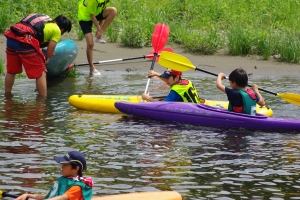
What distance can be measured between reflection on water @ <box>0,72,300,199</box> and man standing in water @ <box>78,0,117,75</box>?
6.24 feet

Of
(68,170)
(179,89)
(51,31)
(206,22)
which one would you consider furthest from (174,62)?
(206,22)

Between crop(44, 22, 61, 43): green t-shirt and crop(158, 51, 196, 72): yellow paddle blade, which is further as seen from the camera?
crop(44, 22, 61, 43): green t-shirt

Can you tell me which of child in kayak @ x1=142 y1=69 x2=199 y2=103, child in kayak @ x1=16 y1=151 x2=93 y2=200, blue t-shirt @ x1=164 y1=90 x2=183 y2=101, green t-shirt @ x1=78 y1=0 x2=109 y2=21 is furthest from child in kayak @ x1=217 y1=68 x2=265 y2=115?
green t-shirt @ x1=78 y1=0 x2=109 y2=21

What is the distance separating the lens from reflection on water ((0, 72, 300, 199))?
610cm

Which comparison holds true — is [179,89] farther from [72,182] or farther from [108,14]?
[72,182]

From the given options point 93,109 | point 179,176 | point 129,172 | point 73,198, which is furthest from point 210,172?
point 93,109

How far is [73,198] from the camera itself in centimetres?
490

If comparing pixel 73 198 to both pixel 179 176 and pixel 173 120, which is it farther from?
pixel 173 120

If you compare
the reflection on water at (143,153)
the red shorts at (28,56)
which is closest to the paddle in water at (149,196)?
the reflection on water at (143,153)

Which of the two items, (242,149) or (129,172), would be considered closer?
(129,172)

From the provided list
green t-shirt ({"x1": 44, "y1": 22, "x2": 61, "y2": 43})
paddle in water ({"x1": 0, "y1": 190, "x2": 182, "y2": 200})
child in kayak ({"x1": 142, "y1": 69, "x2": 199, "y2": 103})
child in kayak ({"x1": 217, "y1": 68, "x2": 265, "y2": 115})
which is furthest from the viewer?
green t-shirt ({"x1": 44, "y1": 22, "x2": 61, "y2": 43})

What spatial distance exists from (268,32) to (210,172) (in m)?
7.66

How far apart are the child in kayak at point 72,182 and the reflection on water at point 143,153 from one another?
33.8 inches

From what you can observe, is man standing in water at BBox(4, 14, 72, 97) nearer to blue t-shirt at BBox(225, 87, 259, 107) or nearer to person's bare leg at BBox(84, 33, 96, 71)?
person's bare leg at BBox(84, 33, 96, 71)
